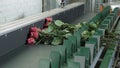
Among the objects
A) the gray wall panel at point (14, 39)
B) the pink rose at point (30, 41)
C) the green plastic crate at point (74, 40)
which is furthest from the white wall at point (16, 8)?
the green plastic crate at point (74, 40)

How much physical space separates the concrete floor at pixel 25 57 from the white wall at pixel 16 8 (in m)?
2.31

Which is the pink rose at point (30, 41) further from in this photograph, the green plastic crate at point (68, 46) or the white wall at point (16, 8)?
the white wall at point (16, 8)

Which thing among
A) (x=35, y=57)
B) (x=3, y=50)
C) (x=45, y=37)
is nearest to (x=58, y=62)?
(x=35, y=57)

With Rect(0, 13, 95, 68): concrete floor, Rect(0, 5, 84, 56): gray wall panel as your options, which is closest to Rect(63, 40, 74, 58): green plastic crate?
Rect(0, 13, 95, 68): concrete floor

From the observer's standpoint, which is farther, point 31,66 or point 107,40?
point 107,40

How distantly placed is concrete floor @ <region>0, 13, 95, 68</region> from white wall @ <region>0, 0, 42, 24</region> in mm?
2310

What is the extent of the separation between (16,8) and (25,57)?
10.3ft

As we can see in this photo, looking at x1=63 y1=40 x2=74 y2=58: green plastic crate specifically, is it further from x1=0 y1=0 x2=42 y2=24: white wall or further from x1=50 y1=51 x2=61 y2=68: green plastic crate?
x1=0 y1=0 x2=42 y2=24: white wall

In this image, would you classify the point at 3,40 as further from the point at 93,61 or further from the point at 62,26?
the point at 62,26

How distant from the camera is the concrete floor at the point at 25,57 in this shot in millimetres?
2021

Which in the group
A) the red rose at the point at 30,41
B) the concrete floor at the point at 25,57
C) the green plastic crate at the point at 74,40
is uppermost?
the green plastic crate at the point at 74,40

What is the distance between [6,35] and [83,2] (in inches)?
149

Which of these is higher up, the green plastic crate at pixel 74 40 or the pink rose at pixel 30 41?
the green plastic crate at pixel 74 40

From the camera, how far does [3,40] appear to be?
87.2 inches
